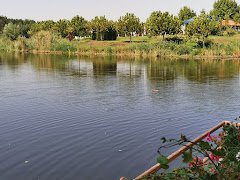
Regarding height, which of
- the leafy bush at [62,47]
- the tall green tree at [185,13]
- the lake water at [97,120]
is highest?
the tall green tree at [185,13]

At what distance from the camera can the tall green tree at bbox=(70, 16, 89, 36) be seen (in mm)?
119438

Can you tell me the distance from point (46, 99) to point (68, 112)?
508 centimetres

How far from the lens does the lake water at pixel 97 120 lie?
13695mm

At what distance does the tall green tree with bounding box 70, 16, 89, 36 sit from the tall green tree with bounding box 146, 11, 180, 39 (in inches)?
1176

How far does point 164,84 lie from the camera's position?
35.7 meters

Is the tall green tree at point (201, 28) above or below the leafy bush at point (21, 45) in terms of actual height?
above

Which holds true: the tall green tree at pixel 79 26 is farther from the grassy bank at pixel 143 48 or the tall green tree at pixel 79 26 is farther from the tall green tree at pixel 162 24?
the tall green tree at pixel 162 24

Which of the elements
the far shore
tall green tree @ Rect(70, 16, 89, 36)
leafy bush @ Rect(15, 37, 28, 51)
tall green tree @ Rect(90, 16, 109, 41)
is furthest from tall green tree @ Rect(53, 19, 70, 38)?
leafy bush @ Rect(15, 37, 28, 51)

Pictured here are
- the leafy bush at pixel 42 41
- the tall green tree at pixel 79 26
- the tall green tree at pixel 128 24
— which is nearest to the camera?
the leafy bush at pixel 42 41

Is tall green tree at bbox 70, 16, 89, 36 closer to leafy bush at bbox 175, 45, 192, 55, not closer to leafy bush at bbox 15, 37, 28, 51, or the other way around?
leafy bush at bbox 15, 37, 28, 51

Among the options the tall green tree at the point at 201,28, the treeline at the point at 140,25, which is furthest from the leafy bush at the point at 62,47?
the tall green tree at the point at 201,28

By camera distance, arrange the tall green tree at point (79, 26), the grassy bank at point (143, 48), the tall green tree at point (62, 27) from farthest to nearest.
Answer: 1. the tall green tree at point (62, 27)
2. the tall green tree at point (79, 26)
3. the grassy bank at point (143, 48)

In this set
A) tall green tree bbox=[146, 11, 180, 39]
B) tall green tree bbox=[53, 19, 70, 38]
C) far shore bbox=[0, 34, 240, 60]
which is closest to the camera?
far shore bbox=[0, 34, 240, 60]

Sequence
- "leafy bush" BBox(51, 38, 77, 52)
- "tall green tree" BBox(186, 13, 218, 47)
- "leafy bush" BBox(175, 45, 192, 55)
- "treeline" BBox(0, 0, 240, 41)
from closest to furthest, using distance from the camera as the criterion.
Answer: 1. "leafy bush" BBox(175, 45, 192, 55)
2. "tall green tree" BBox(186, 13, 218, 47)
3. "treeline" BBox(0, 0, 240, 41)
4. "leafy bush" BBox(51, 38, 77, 52)
